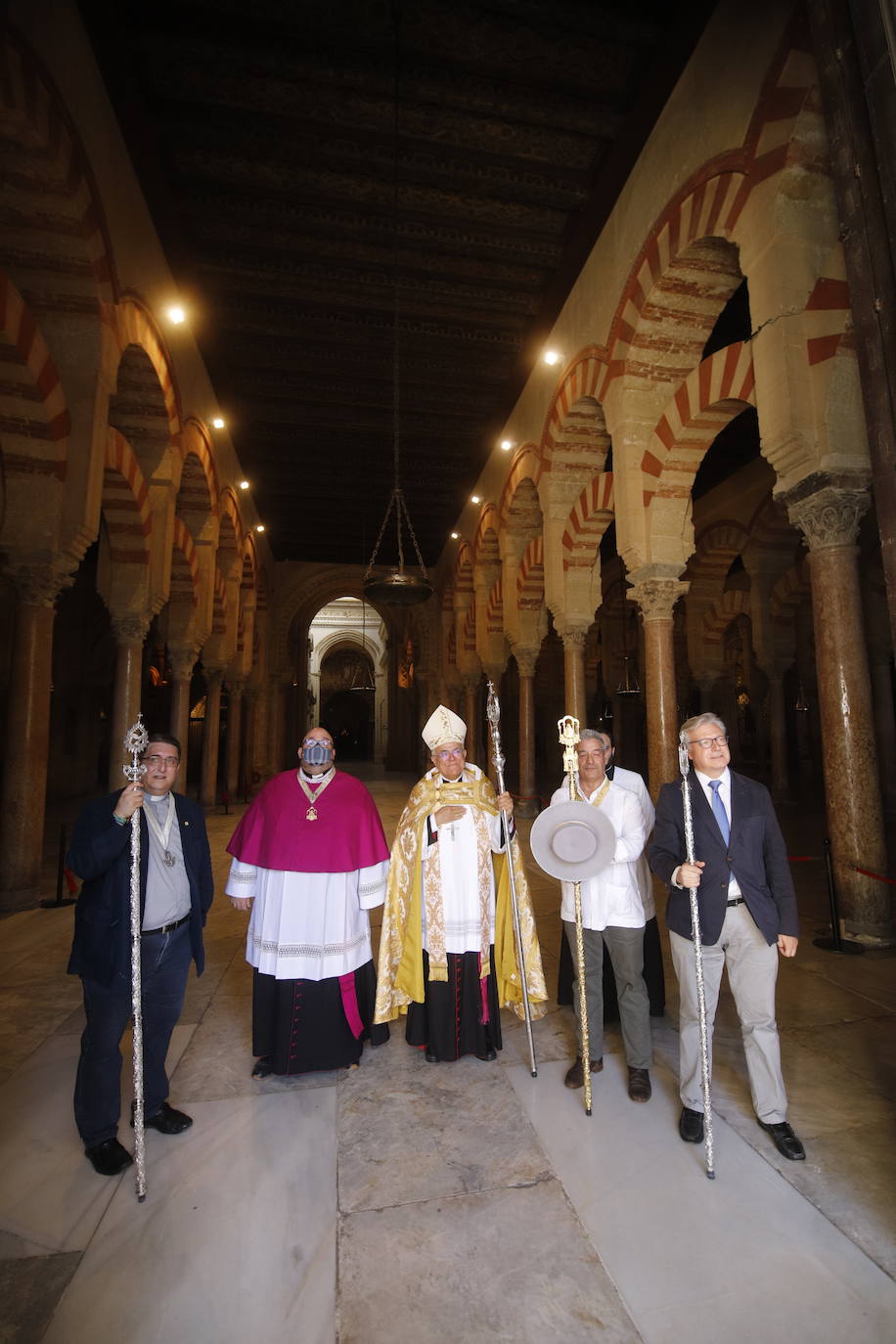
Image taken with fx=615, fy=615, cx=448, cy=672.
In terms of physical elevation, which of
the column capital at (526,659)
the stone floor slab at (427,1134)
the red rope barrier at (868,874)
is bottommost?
the stone floor slab at (427,1134)

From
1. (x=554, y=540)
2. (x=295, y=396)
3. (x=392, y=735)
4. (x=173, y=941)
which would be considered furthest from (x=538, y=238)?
(x=392, y=735)

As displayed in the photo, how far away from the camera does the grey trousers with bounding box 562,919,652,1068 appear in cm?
234

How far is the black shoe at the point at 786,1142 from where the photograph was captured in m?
1.94

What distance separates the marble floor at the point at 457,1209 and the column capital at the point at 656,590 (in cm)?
397

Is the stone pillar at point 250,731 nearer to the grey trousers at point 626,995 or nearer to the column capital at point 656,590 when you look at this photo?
the column capital at point 656,590

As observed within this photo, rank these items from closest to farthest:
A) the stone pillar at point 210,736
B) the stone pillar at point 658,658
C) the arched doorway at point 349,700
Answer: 1. the stone pillar at point 658,658
2. the stone pillar at point 210,736
3. the arched doorway at point 349,700

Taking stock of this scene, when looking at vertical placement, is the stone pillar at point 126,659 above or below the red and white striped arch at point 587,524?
below

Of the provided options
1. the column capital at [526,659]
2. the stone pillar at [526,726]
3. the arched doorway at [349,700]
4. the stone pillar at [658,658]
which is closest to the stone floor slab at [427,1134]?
the stone pillar at [658,658]

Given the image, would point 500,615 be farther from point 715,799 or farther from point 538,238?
point 715,799

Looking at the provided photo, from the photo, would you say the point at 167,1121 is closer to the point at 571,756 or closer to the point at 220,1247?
the point at 220,1247

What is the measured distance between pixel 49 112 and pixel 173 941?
5423 millimetres

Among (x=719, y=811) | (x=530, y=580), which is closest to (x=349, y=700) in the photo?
(x=530, y=580)

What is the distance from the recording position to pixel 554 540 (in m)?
8.27

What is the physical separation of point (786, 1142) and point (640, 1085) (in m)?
0.50
